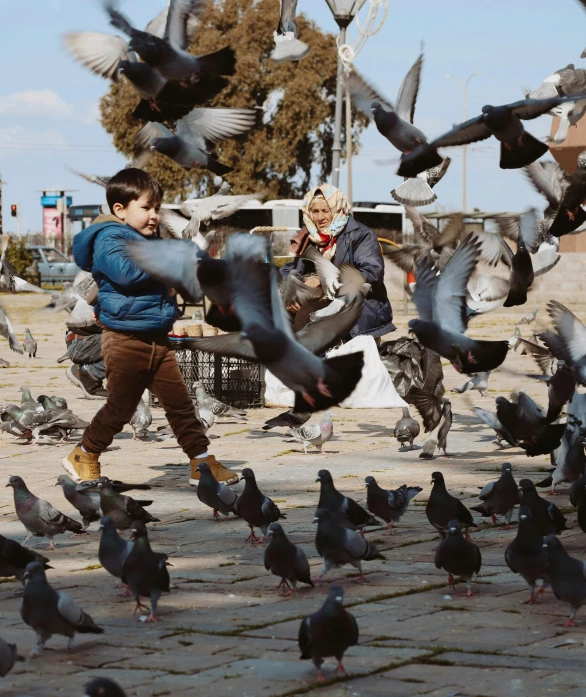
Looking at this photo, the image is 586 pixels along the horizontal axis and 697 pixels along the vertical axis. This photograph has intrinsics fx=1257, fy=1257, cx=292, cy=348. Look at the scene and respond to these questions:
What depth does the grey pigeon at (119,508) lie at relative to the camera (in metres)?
5.99

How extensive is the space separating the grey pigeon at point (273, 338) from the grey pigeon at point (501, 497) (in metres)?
2.17

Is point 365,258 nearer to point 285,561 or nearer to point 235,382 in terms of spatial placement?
point 235,382

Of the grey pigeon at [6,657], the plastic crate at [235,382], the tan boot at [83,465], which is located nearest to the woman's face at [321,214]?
the plastic crate at [235,382]

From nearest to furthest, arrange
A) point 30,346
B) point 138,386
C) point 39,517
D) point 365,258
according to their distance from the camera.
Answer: point 39,517 < point 138,386 < point 365,258 < point 30,346

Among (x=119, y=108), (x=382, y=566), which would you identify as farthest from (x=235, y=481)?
(x=119, y=108)

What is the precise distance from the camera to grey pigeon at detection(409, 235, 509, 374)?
4977 millimetres

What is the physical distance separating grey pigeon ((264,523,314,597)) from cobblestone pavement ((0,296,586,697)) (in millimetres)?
90

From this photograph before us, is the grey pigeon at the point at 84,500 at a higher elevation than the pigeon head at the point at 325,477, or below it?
below

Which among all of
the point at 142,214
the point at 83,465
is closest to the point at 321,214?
the point at 142,214

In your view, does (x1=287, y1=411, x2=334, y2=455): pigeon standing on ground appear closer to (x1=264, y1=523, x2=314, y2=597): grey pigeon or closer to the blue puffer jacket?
the blue puffer jacket

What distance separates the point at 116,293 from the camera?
23.4 ft

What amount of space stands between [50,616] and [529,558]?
6.13 feet

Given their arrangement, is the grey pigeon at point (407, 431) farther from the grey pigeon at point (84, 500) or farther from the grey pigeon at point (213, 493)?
the grey pigeon at point (84, 500)

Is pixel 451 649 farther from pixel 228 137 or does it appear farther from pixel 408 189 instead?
pixel 408 189
